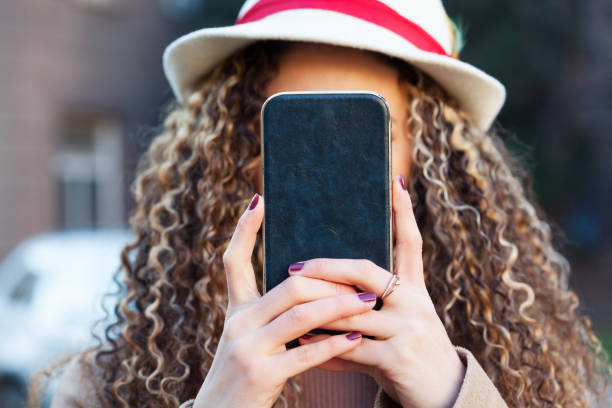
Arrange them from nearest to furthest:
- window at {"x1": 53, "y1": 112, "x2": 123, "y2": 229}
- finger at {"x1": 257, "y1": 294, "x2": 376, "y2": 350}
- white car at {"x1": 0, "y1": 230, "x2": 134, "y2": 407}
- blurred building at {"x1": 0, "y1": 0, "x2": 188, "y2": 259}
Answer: finger at {"x1": 257, "y1": 294, "x2": 376, "y2": 350} < white car at {"x1": 0, "y1": 230, "x2": 134, "y2": 407} < blurred building at {"x1": 0, "y1": 0, "x2": 188, "y2": 259} < window at {"x1": 53, "y1": 112, "x2": 123, "y2": 229}

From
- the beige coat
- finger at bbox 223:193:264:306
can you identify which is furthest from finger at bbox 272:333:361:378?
the beige coat

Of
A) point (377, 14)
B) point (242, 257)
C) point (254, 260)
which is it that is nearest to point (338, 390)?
point (254, 260)

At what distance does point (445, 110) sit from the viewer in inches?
73.2

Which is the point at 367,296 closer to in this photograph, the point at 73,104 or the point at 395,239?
the point at 395,239

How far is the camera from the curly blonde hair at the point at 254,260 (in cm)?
176

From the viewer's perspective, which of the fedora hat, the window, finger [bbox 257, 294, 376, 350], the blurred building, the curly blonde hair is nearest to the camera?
finger [bbox 257, 294, 376, 350]

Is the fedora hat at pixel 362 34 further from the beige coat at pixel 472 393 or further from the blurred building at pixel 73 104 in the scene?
the blurred building at pixel 73 104

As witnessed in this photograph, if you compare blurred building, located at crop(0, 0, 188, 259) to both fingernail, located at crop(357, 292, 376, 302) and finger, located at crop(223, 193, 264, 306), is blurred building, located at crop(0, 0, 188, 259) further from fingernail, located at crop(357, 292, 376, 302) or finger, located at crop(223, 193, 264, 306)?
fingernail, located at crop(357, 292, 376, 302)

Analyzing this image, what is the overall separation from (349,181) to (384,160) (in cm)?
7

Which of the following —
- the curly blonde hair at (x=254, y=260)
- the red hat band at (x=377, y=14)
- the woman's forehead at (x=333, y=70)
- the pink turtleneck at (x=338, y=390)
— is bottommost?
the pink turtleneck at (x=338, y=390)

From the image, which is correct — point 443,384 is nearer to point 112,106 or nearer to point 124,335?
point 124,335

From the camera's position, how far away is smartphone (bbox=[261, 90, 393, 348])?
1.32m

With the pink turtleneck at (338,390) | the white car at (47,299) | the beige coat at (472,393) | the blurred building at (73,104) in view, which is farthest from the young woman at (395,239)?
the blurred building at (73,104)

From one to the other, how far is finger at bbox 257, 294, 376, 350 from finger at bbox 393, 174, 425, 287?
10 centimetres
